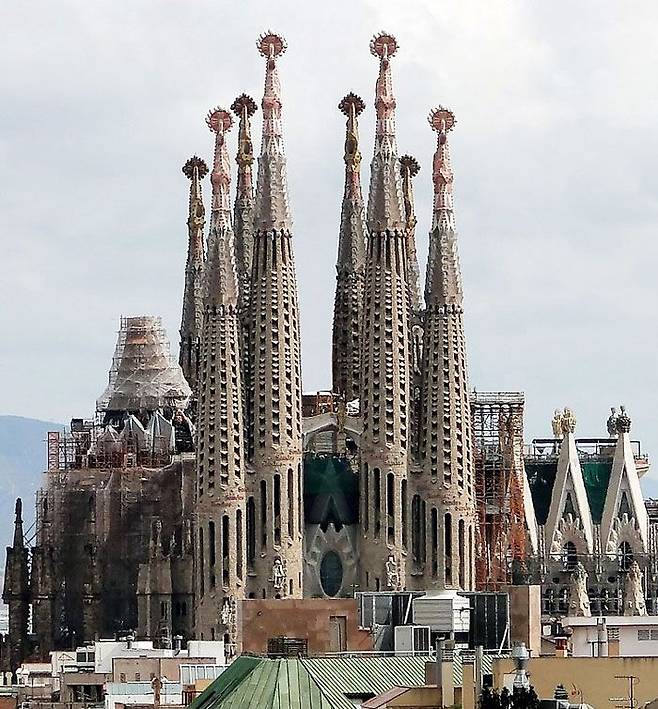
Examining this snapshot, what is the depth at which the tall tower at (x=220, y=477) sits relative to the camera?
132 m

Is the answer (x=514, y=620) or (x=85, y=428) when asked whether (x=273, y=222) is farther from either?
(x=514, y=620)

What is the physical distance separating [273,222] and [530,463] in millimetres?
25972

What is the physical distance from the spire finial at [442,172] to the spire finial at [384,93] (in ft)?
10.6

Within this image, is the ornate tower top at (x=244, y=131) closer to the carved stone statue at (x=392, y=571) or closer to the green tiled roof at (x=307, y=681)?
the carved stone statue at (x=392, y=571)

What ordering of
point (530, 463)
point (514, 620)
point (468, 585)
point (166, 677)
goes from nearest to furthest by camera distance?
point (514, 620) < point (166, 677) < point (468, 585) < point (530, 463)

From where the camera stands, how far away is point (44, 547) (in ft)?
474

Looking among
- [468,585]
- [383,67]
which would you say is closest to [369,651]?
[468,585]

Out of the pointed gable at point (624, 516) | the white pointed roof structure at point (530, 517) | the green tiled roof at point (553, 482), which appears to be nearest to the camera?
the white pointed roof structure at point (530, 517)

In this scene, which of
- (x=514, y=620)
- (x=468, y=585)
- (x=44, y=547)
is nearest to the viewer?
(x=514, y=620)

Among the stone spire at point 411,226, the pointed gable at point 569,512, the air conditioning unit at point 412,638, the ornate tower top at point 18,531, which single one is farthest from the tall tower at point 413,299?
the air conditioning unit at point 412,638

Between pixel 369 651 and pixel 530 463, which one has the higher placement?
Result: pixel 530 463

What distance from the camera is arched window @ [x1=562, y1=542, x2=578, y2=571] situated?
14975 centimetres

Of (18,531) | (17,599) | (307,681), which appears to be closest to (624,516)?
(18,531)

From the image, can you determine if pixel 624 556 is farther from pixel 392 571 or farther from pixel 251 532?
pixel 251 532
